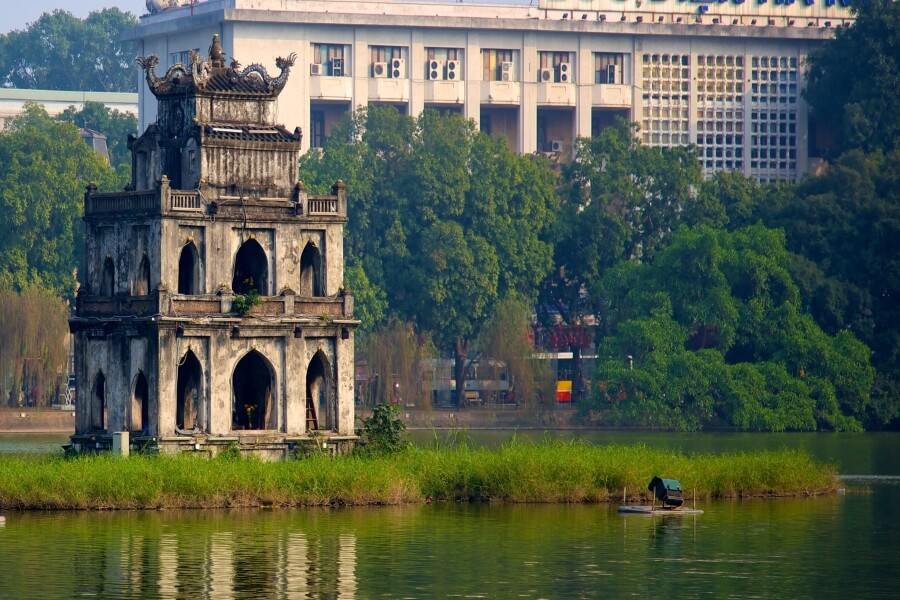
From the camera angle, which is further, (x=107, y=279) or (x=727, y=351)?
(x=727, y=351)

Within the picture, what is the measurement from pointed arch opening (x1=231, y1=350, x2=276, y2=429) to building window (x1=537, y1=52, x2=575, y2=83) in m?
84.3

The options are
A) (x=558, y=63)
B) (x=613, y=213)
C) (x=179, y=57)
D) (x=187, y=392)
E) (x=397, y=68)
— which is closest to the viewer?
(x=187, y=392)

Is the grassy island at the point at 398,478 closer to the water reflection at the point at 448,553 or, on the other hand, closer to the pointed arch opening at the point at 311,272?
the water reflection at the point at 448,553

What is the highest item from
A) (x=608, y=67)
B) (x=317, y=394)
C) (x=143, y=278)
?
(x=608, y=67)

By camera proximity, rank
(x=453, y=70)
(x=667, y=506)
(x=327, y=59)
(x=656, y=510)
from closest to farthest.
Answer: (x=656, y=510)
(x=667, y=506)
(x=327, y=59)
(x=453, y=70)

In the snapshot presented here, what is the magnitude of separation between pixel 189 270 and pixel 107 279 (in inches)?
95.1

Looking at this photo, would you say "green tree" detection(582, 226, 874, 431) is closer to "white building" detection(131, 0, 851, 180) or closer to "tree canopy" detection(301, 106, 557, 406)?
"tree canopy" detection(301, 106, 557, 406)

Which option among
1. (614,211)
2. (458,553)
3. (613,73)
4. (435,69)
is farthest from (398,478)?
(613,73)

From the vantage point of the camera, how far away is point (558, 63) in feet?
495

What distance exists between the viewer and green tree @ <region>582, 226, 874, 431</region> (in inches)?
4313

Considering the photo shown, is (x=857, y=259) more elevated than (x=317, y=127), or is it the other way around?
(x=317, y=127)

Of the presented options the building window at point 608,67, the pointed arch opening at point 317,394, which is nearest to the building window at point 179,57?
the building window at point 608,67

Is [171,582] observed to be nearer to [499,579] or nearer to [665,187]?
[499,579]

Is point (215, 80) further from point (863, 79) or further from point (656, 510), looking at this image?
point (863, 79)
